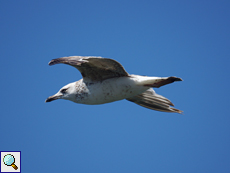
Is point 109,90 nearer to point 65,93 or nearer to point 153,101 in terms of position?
point 65,93

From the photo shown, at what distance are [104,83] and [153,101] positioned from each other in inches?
94.6

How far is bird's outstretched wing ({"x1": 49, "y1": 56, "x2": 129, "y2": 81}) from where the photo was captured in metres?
8.83

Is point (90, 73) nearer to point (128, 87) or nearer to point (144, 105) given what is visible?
point (128, 87)

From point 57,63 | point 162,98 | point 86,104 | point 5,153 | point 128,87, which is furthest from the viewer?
point 5,153

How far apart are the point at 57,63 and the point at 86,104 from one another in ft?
7.06

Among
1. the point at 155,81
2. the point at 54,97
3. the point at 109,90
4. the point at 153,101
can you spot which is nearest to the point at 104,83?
the point at 109,90

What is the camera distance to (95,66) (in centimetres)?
972

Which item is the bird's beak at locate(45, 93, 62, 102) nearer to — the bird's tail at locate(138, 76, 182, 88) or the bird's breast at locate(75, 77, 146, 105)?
the bird's breast at locate(75, 77, 146, 105)

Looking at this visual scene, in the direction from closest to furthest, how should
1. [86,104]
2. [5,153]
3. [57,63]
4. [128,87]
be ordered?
1. [57,63]
2. [128,87]
3. [86,104]
4. [5,153]

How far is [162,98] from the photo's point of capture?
38.9ft

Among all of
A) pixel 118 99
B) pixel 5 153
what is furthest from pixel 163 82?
pixel 5 153

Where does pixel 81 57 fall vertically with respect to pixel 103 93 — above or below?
above

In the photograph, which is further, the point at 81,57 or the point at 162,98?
the point at 162,98

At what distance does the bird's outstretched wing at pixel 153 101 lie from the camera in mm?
11773
